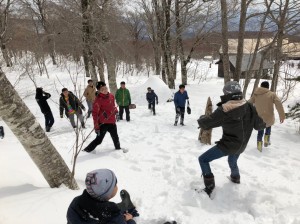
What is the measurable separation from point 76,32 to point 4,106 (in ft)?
41.3

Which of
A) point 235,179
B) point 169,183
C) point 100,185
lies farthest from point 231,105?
point 100,185

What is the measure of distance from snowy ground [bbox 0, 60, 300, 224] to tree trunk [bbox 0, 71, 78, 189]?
21 centimetres

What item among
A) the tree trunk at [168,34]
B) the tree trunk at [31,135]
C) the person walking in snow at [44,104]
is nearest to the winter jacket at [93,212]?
the tree trunk at [31,135]

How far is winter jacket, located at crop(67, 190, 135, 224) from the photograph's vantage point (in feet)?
7.14

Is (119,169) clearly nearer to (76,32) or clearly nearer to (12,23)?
(76,32)

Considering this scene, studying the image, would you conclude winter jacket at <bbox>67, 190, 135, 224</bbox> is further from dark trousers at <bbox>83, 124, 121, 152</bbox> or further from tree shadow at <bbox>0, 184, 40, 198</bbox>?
dark trousers at <bbox>83, 124, 121, 152</bbox>

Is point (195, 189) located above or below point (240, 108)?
below

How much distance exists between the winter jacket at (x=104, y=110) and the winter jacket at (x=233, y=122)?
283 centimetres

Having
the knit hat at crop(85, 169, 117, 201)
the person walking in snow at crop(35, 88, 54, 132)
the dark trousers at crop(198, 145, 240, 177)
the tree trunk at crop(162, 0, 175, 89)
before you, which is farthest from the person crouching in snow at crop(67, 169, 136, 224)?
the tree trunk at crop(162, 0, 175, 89)

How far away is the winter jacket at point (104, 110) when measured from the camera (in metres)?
6.14

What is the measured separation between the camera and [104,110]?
6246 mm

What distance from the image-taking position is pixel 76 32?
1497 cm

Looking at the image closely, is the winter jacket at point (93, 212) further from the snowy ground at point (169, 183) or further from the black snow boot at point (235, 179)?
the black snow boot at point (235, 179)

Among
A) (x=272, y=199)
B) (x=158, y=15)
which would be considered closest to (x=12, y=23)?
(x=158, y=15)
